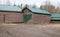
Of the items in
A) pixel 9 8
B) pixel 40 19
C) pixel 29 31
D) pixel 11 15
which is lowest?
pixel 29 31

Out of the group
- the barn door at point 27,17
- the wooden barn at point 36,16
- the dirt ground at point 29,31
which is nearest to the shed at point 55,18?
the wooden barn at point 36,16

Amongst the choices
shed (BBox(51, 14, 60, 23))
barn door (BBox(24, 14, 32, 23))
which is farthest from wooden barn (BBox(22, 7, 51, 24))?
shed (BBox(51, 14, 60, 23))

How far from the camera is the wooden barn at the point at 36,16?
4.13 m

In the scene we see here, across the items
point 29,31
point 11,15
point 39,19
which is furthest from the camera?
point 39,19

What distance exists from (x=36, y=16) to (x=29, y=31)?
0.76 m

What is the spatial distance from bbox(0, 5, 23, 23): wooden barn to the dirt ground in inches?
9.2

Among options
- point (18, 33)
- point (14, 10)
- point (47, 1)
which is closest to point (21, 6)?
point (14, 10)

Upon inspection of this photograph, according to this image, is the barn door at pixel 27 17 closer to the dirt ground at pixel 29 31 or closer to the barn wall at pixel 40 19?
the barn wall at pixel 40 19

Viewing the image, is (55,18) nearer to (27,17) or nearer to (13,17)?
(27,17)

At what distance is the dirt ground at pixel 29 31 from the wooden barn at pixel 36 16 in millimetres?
308

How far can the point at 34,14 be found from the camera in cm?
416

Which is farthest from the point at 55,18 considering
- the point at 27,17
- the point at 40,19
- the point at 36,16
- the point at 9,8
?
the point at 9,8

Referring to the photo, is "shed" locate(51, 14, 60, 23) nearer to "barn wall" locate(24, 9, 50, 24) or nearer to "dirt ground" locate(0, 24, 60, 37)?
"barn wall" locate(24, 9, 50, 24)

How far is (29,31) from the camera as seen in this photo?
11.6 ft
